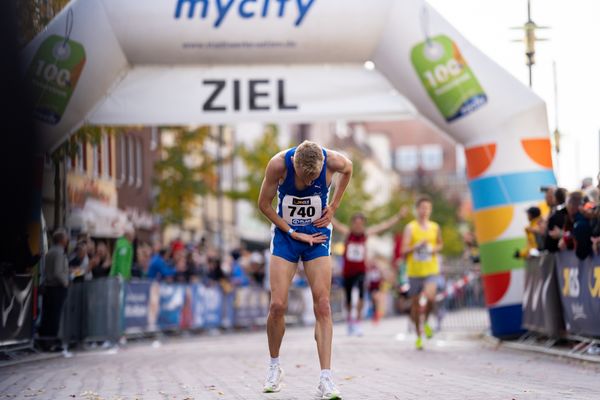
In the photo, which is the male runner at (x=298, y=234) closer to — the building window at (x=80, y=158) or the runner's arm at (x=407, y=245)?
the runner's arm at (x=407, y=245)

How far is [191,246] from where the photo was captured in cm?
2683

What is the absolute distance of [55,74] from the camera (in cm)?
1439

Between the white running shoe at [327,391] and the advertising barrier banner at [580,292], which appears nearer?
the white running shoe at [327,391]

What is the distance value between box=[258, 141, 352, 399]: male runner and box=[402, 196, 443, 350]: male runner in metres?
7.29

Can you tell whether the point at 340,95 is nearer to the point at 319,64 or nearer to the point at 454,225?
the point at 319,64

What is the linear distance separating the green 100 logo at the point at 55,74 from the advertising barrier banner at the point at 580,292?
6.31 m

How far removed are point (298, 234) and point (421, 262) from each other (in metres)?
7.61

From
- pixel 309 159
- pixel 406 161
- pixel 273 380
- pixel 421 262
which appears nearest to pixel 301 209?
pixel 309 159

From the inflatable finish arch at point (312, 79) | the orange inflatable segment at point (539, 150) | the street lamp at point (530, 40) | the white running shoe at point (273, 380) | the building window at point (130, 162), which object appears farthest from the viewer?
the building window at point (130, 162)

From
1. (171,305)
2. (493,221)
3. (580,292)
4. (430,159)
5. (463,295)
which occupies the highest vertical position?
(430,159)

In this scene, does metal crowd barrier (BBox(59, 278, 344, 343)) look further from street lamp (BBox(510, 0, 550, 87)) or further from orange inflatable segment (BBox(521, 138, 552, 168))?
street lamp (BBox(510, 0, 550, 87))

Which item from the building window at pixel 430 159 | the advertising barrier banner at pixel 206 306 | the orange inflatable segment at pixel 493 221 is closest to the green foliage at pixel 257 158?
the advertising barrier banner at pixel 206 306

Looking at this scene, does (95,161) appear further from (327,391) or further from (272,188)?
(327,391)

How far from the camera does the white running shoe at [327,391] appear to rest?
24.9 feet
